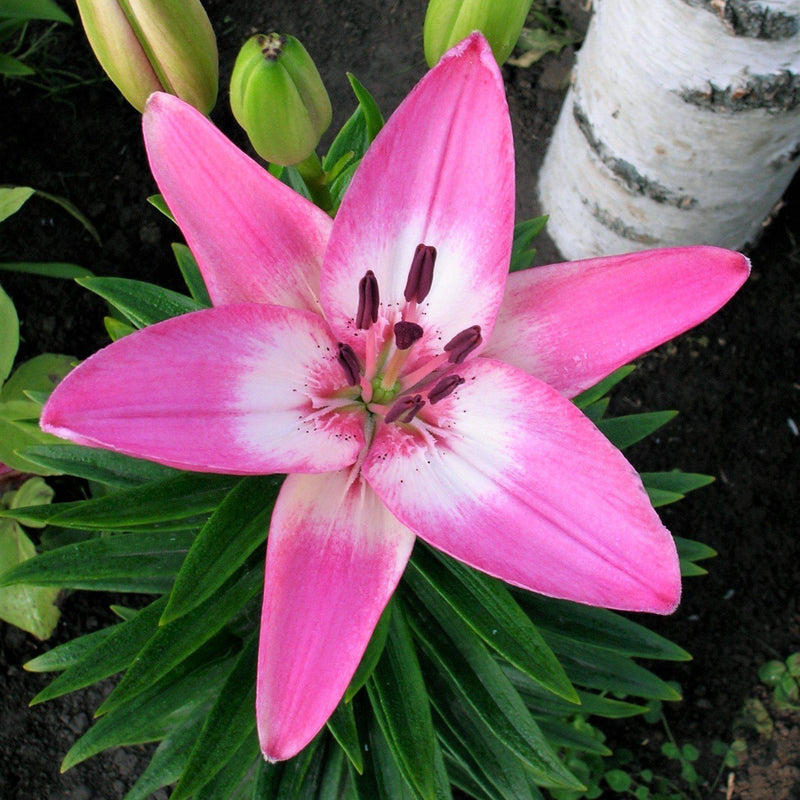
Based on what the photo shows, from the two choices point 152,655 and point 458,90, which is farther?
point 152,655

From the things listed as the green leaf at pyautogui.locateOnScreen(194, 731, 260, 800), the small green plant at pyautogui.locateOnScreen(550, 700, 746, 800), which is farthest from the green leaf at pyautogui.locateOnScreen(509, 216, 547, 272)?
the small green plant at pyautogui.locateOnScreen(550, 700, 746, 800)

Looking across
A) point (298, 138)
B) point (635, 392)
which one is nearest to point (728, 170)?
point (635, 392)

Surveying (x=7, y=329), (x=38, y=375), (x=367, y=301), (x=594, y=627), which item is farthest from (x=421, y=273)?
(x=38, y=375)

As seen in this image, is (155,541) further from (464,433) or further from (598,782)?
(598,782)

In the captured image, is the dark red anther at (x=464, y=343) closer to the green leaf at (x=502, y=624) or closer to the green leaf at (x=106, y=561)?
the green leaf at (x=502, y=624)

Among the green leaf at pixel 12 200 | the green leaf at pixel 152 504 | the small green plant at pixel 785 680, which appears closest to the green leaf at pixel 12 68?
the green leaf at pixel 12 200

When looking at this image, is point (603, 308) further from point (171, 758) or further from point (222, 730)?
point (171, 758)
